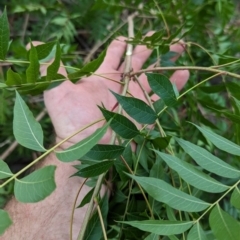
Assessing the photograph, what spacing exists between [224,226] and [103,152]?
20 cm

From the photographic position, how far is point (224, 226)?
502 mm

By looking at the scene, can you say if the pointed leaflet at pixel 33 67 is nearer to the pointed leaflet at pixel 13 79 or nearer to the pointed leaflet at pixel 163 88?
the pointed leaflet at pixel 13 79

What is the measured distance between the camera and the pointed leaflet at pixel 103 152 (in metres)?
0.60

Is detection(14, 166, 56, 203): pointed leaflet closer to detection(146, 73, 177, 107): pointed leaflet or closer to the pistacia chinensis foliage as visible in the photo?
the pistacia chinensis foliage

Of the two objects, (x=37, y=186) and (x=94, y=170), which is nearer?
(x=37, y=186)

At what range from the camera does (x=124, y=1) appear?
1191 millimetres

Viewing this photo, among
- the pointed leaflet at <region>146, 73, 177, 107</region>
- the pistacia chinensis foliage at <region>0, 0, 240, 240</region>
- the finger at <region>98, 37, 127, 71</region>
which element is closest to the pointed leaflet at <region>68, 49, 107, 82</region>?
the pistacia chinensis foliage at <region>0, 0, 240, 240</region>

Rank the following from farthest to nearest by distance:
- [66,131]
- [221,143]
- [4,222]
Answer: [66,131] → [221,143] → [4,222]

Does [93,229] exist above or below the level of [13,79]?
below

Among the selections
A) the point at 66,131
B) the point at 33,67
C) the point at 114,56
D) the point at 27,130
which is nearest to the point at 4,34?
the point at 33,67

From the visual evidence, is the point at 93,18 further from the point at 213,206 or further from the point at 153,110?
the point at 213,206

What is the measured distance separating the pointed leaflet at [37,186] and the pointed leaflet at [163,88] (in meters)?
0.24

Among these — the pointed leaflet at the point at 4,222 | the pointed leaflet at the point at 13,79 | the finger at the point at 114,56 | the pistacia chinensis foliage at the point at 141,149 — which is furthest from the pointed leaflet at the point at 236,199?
the finger at the point at 114,56

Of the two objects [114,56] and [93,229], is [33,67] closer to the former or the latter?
[93,229]
